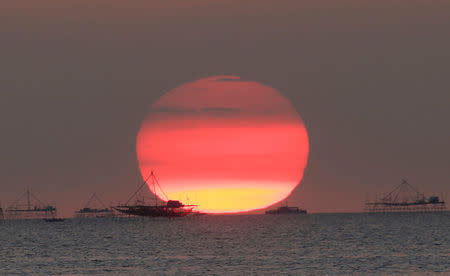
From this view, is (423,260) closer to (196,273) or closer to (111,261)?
(196,273)

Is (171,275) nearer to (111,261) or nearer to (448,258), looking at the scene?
(111,261)

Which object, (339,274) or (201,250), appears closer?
(339,274)

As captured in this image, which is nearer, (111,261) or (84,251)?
(111,261)

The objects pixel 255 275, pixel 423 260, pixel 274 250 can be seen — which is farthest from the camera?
pixel 274 250

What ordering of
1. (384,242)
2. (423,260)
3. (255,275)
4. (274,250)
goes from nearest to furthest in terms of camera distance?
(255,275), (423,260), (274,250), (384,242)

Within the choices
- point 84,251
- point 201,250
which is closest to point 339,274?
point 201,250

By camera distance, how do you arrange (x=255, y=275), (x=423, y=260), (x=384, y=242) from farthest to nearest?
(x=384, y=242), (x=423, y=260), (x=255, y=275)

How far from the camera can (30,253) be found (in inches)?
5236

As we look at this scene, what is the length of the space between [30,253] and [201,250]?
1108 inches

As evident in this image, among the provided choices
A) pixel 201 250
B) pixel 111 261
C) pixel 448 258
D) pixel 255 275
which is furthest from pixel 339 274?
pixel 201 250

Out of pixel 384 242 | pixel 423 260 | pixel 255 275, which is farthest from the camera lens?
pixel 384 242

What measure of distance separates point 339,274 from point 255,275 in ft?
30.7

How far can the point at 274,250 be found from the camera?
129375mm

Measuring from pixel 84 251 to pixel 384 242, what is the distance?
5459 centimetres
